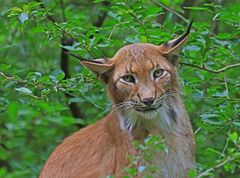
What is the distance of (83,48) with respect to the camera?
799 cm

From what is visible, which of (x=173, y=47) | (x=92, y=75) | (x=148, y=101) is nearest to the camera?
(x=148, y=101)

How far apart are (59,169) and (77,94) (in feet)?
5.07

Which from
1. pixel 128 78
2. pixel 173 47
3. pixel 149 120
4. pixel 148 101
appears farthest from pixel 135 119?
pixel 173 47

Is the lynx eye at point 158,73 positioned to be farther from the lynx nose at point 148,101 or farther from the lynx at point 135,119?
the lynx nose at point 148,101

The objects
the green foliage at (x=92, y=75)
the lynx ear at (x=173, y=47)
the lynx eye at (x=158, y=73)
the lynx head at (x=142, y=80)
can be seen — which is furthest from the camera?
the green foliage at (x=92, y=75)

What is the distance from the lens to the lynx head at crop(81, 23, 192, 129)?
283 inches

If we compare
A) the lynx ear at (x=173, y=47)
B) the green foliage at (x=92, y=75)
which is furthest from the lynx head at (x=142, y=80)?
the green foliage at (x=92, y=75)

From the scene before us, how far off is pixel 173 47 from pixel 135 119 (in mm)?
691

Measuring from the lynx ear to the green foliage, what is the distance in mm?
494

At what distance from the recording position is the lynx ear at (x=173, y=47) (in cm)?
741

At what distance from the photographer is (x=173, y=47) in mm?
7453

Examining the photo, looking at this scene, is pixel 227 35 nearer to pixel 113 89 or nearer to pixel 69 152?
pixel 113 89

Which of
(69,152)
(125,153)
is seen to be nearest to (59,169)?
(69,152)

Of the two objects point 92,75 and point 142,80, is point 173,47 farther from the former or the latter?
point 92,75
